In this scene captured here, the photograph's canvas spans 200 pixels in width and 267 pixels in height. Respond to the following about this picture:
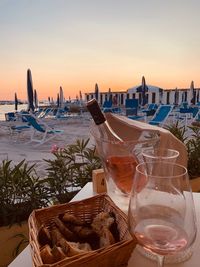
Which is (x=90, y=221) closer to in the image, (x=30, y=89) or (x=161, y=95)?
(x=30, y=89)

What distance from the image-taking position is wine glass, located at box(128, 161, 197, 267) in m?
0.40

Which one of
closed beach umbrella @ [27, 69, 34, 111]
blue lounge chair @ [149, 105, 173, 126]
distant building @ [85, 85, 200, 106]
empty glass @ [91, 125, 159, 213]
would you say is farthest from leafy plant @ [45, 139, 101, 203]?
distant building @ [85, 85, 200, 106]

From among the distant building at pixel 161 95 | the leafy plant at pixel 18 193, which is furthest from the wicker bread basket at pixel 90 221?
the distant building at pixel 161 95

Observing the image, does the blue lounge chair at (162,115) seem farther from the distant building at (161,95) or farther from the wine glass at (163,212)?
the distant building at (161,95)

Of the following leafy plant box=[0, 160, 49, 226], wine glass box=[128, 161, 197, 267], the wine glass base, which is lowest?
leafy plant box=[0, 160, 49, 226]

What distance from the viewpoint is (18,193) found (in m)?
1.35

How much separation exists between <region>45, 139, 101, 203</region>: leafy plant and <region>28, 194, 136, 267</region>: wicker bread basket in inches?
34.2

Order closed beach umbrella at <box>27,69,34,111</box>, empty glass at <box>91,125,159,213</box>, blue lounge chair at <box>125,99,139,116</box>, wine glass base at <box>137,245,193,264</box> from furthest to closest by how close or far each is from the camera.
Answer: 1. blue lounge chair at <box>125,99,139,116</box>
2. closed beach umbrella at <box>27,69,34,111</box>
3. empty glass at <box>91,125,159,213</box>
4. wine glass base at <box>137,245,193,264</box>

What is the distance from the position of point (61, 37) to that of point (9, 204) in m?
4.11

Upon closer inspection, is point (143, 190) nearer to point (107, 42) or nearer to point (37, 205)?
point (37, 205)

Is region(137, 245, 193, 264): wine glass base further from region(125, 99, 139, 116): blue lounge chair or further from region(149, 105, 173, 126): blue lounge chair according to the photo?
region(125, 99, 139, 116): blue lounge chair

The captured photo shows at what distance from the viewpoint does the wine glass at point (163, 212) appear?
400 millimetres

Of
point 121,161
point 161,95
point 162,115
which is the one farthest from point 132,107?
point 121,161

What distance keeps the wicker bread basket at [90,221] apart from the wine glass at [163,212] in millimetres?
30
